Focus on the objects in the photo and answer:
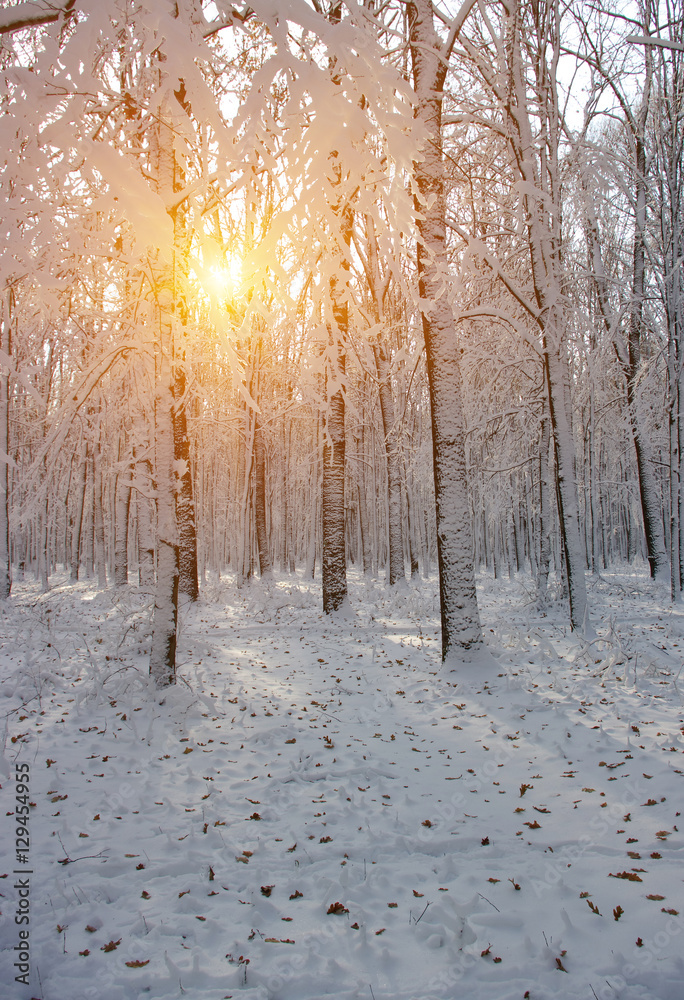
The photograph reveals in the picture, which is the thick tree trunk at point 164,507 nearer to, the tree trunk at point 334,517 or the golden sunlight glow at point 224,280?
the golden sunlight glow at point 224,280

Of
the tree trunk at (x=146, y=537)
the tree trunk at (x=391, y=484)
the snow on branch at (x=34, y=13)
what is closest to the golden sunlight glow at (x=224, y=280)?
the snow on branch at (x=34, y=13)

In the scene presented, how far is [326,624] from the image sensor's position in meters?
10.3

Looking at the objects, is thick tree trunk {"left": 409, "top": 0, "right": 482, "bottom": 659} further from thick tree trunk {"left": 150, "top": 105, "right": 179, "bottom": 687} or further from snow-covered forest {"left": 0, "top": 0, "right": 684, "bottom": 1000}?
thick tree trunk {"left": 150, "top": 105, "right": 179, "bottom": 687}

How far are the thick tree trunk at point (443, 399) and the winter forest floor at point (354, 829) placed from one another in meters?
0.87

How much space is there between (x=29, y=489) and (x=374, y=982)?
6171mm

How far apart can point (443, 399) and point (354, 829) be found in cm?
509

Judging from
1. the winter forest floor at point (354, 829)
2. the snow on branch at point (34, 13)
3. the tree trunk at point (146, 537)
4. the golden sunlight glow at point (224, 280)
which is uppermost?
the snow on branch at point (34, 13)

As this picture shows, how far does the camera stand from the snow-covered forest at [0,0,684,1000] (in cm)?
250

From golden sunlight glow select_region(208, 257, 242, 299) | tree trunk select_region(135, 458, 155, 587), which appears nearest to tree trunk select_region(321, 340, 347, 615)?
tree trunk select_region(135, 458, 155, 587)

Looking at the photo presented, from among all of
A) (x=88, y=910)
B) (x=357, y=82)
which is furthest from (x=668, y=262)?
(x=88, y=910)

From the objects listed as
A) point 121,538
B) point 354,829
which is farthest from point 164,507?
point 121,538

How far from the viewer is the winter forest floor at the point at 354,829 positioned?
235cm

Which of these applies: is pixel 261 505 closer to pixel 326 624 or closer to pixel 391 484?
pixel 391 484

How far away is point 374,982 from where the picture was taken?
2.28 meters
